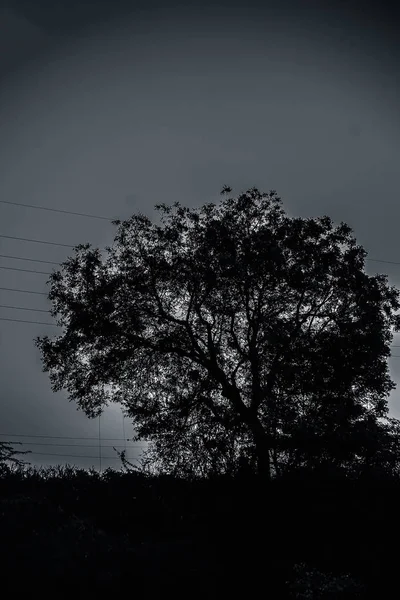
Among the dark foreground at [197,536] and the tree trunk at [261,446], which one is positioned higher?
the tree trunk at [261,446]

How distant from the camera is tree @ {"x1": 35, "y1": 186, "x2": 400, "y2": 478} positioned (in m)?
25.8

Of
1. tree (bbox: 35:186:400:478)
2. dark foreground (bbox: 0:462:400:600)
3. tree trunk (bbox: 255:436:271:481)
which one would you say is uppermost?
tree (bbox: 35:186:400:478)

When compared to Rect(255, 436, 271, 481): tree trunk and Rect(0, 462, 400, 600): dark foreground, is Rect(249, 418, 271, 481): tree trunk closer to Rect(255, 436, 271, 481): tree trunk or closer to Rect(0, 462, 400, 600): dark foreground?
Rect(255, 436, 271, 481): tree trunk

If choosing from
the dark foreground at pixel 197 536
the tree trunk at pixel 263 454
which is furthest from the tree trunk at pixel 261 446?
the dark foreground at pixel 197 536

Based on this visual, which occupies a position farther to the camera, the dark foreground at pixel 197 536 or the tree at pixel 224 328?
the tree at pixel 224 328

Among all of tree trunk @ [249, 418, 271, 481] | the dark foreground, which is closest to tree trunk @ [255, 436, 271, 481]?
tree trunk @ [249, 418, 271, 481]

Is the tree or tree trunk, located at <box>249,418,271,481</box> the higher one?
the tree

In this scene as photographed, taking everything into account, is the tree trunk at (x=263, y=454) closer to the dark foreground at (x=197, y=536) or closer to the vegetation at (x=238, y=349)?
the vegetation at (x=238, y=349)

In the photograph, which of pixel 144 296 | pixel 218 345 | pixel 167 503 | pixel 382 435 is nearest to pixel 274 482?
pixel 167 503

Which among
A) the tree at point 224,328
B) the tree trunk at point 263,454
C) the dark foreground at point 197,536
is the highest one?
the tree at point 224,328

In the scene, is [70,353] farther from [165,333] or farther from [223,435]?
[223,435]

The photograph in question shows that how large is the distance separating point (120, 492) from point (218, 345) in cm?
1185

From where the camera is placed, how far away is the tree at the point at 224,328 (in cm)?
2584

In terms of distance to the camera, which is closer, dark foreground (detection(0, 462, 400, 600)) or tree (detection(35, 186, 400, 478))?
dark foreground (detection(0, 462, 400, 600))
